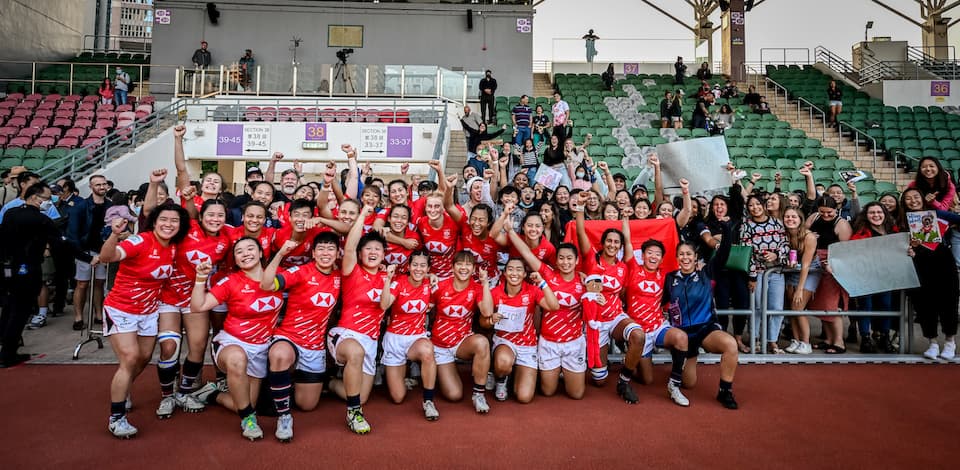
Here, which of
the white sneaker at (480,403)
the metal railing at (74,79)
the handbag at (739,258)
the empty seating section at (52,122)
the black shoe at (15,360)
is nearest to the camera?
the white sneaker at (480,403)

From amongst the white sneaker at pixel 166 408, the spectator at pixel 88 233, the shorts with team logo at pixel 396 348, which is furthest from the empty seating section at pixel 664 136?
the white sneaker at pixel 166 408

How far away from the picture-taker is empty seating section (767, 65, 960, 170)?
14539 millimetres

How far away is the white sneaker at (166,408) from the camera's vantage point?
398 cm

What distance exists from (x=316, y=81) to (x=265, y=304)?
13660 millimetres

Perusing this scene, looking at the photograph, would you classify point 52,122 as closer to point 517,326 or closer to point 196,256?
point 196,256

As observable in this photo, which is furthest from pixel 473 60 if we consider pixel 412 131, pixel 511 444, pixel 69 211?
pixel 511 444

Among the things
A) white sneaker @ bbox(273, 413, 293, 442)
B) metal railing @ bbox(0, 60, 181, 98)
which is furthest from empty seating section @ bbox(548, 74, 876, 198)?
metal railing @ bbox(0, 60, 181, 98)

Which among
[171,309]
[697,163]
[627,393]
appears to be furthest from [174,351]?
[697,163]

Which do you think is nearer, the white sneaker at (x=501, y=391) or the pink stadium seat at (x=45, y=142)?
the white sneaker at (x=501, y=391)

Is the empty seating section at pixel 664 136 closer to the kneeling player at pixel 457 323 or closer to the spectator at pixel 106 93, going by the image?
the kneeling player at pixel 457 323

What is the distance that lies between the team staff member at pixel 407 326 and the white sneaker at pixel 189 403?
4.69 ft

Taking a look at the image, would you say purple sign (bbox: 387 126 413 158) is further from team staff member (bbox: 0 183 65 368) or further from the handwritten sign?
team staff member (bbox: 0 183 65 368)

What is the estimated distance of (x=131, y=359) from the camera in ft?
12.3

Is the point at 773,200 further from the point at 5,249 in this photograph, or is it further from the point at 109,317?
the point at 5,249
